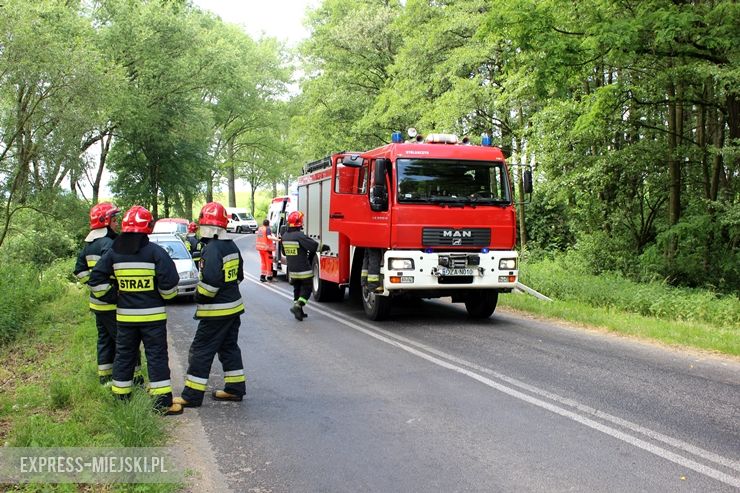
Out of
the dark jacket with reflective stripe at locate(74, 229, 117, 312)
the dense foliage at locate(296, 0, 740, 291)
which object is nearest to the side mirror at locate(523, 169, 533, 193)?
the dense foliage at locate(296, 0, 740, 291)

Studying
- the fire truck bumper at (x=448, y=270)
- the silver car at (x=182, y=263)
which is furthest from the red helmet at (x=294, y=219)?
the silver car at (x=182, y=263)

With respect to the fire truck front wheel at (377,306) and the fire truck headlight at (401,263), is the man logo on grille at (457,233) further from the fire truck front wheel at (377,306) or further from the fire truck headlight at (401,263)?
the fire truck front wheel at (377,306)

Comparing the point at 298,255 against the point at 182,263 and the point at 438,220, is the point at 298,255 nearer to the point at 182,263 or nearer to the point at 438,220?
the point at 438,220

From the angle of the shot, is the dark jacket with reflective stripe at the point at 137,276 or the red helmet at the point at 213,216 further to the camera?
the red helmet at the point at 213,216

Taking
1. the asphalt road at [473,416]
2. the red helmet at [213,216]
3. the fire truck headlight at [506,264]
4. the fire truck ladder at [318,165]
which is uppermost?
the fire truck ladder at [318,165]

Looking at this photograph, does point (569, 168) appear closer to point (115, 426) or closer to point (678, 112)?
point (678, 112)

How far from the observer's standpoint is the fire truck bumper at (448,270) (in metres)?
10.4

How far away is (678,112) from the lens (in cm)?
1583

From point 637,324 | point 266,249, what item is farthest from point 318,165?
point 637,324

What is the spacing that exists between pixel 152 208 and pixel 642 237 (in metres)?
27.6

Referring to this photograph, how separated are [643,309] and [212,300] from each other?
8778 millimetres

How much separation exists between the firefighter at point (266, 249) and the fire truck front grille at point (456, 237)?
971 centimetres

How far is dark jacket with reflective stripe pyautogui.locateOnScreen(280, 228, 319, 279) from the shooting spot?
11469 millimetres


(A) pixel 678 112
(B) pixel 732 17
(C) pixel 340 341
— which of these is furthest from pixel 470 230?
(A) pixel 678 112
